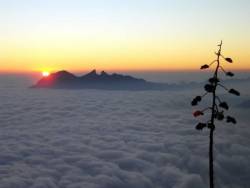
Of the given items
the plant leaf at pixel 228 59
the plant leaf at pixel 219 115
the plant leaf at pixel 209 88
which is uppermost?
the plant leaf at pixel 228 59

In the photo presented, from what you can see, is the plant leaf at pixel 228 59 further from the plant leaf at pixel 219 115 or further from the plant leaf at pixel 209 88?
the plant leaf at pixel 219 115

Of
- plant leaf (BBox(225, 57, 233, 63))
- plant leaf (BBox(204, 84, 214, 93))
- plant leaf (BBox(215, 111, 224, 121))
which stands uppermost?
plant leaf (BBox(225, 57, 233, 63))

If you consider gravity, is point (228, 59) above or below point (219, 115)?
→ above

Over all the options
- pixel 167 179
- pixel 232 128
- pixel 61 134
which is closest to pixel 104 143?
pixel 61 134

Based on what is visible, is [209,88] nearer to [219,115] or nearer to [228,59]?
[219,115]

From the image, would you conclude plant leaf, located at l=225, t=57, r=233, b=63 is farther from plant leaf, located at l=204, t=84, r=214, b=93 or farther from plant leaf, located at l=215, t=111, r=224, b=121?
plant leaf, located at l=215, t=111, r=224, b=121

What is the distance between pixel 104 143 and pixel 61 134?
15880mm

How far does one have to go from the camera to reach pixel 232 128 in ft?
564

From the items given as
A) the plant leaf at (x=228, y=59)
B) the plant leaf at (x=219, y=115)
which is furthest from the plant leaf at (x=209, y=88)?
the plant leaf at (x=228, y=59)

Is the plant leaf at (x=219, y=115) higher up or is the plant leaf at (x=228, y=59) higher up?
the plant leaf at (x=228, y=59)

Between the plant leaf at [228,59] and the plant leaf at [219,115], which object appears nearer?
the plant leaf at [219,115]

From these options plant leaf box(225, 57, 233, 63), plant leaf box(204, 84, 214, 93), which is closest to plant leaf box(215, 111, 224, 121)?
plant leaf box(204, 84, 214, 93)

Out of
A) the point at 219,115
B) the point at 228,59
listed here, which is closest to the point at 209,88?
the point at 219,115

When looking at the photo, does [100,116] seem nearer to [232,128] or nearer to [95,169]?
[232,128]
